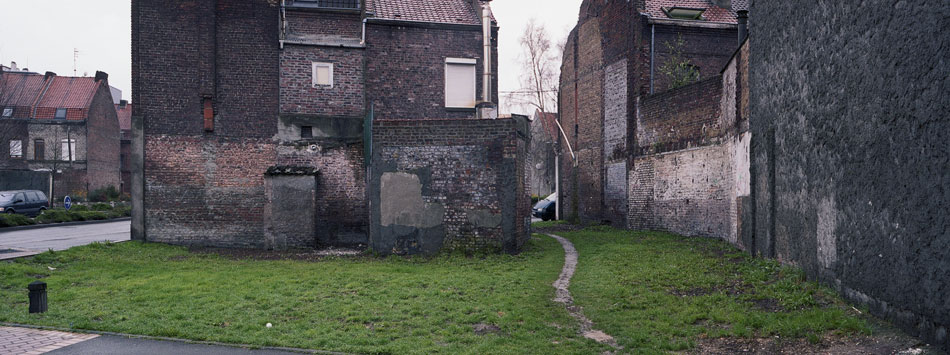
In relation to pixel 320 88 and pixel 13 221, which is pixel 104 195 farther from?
pixel 320 88

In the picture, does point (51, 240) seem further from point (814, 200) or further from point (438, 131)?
point (814, 200)

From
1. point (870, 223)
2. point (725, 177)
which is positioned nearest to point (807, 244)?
point (870, 223)

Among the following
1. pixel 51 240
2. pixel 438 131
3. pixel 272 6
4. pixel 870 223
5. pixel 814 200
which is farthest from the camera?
pixel 51 240

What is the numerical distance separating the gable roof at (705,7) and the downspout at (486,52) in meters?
6.28

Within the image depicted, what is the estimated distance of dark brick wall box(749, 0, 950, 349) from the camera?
5.05 metres

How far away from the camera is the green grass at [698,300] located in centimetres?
608

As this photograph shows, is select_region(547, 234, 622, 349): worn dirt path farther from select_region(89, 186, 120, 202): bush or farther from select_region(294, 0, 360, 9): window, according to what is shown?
select_region(89, 186, 120, 202): bush

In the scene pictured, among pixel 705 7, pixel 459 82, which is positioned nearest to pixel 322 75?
pixel 459 82

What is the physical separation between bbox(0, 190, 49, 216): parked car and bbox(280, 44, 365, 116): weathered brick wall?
17021mm

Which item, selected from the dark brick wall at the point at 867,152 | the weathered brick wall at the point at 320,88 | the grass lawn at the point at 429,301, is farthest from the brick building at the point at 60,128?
the dark brick wall at the point at 867,152

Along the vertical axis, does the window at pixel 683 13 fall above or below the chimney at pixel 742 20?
above

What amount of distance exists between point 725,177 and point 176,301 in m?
12.1

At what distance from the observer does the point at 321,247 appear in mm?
15023

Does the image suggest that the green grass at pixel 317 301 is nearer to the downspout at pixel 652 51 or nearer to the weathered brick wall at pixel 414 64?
the weathered brick wall at pixel 414 64
